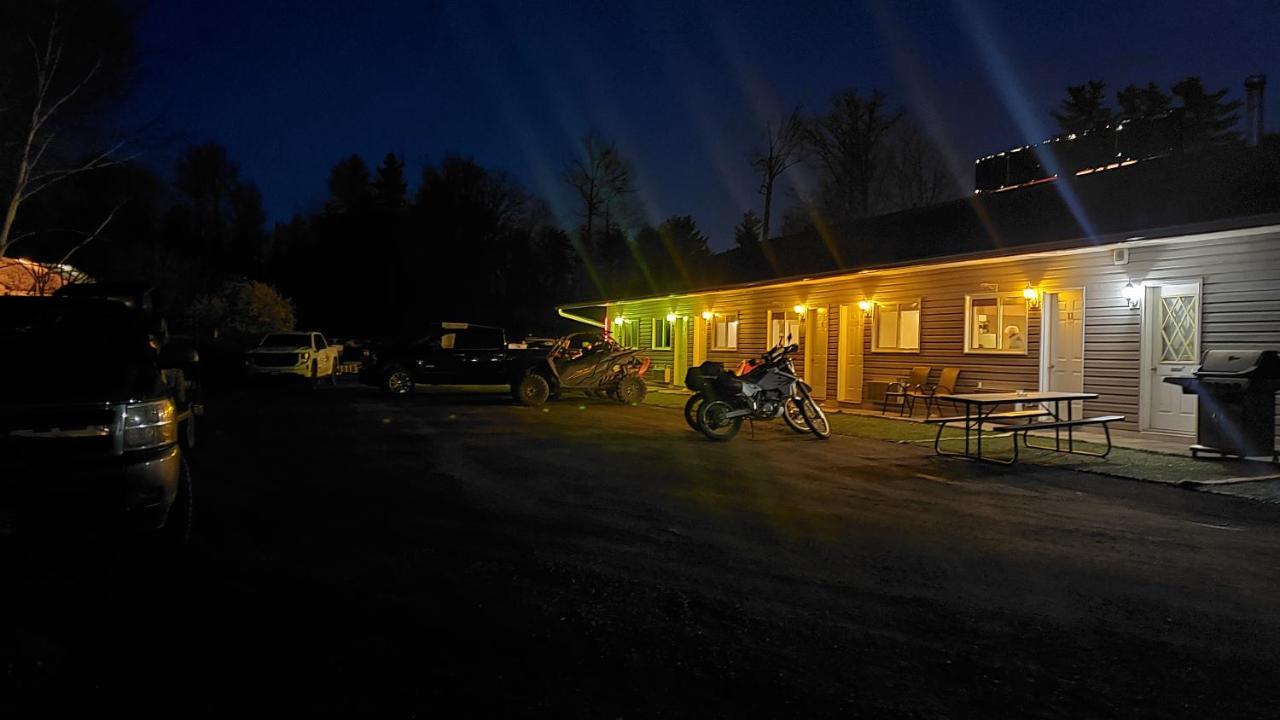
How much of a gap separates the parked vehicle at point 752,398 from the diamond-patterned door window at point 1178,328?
502 centimetres

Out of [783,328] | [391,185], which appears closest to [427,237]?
[391,185]

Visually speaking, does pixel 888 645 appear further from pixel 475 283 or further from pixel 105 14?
pixel 475 283

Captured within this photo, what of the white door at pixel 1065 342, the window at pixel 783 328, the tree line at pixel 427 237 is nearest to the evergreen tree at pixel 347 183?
the tree line at pixel 427 237

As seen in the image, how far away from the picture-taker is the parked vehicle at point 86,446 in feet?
14.8

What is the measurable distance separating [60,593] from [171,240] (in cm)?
5010

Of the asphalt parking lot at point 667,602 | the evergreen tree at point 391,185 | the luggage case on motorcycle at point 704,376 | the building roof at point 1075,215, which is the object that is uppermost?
the evergreen tree at point 391,185

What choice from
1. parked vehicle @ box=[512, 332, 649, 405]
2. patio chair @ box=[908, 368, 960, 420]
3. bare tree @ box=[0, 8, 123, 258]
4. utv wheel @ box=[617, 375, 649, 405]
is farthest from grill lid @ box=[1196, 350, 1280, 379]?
bare tree @ box=[0, 8, 123, 258]

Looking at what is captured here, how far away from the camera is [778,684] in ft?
11.5

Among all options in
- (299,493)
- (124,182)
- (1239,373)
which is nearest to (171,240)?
(124,182)

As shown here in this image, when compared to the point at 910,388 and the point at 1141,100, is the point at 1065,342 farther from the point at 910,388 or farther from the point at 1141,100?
the point at 1141,100

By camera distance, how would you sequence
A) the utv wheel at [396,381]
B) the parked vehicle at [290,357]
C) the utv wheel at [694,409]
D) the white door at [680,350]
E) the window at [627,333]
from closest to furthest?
the utv wheel at [694,409] → the utv wheel at [396,381] → the parked vehicle at [290,357] → the white door at [680,350] → the window at [627,333]

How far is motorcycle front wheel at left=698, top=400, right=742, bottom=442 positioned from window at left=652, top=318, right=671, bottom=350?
48.8 feet

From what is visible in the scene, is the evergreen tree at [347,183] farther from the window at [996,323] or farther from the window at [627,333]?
the window at [996,323]

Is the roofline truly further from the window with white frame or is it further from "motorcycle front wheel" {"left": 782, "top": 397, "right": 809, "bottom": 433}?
the window with white frame
